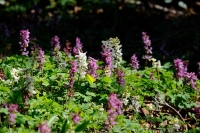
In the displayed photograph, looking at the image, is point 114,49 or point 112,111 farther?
point 114,49

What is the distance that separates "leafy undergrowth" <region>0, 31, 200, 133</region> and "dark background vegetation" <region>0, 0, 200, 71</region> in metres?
1.99

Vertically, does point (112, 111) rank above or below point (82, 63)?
below

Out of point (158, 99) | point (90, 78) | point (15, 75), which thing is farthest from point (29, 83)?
point (158, 99)

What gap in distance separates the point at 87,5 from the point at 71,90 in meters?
6.07

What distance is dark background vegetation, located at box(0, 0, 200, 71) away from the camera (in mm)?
8406

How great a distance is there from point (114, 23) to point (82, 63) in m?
5.08

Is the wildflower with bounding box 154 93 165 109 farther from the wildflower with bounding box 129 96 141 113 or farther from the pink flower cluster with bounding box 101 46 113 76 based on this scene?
the pink flower cluster with bounding box 101 46 113 76

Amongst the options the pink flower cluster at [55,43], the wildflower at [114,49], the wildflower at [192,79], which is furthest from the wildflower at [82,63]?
the wildflower at [192,79]

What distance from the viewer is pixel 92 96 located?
17.2 feet

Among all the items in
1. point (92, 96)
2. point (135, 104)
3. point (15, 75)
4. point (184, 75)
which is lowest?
point (135, 104)

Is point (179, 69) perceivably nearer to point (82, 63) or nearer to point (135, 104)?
point (135, 104)

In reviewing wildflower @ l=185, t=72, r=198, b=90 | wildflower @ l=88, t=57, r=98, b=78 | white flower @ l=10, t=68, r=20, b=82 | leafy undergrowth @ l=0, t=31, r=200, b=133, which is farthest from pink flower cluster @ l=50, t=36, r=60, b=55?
wildflower @ l=185, t=72, r=198, b=90

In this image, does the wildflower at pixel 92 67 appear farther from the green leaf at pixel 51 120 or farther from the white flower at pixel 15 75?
the green leaf at pixel 51 120

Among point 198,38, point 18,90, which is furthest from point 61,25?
point 18,90
